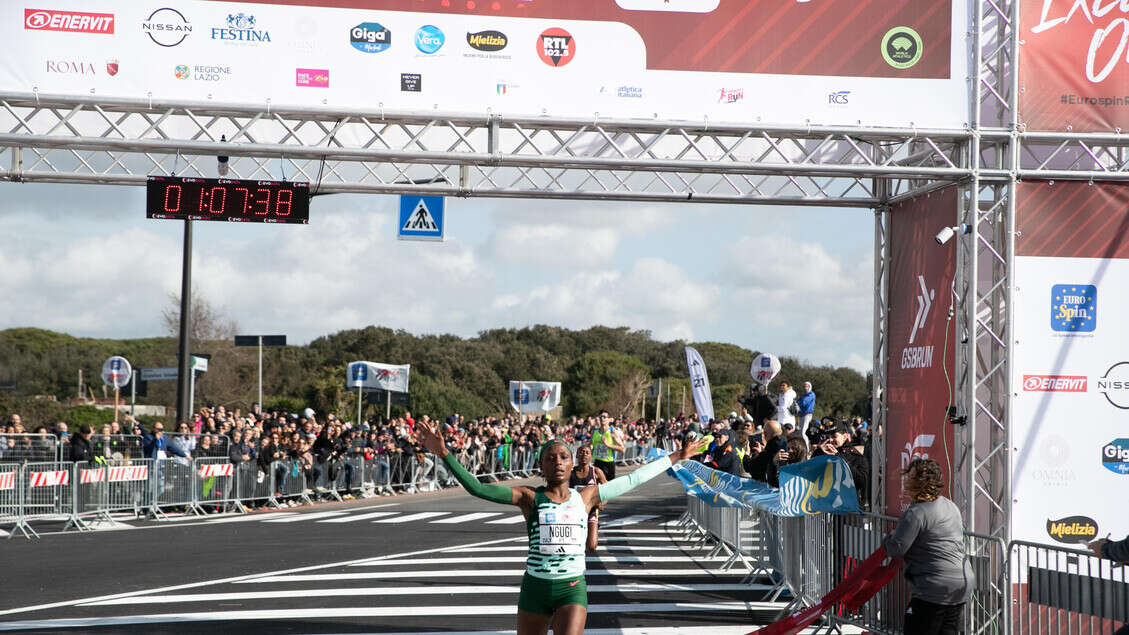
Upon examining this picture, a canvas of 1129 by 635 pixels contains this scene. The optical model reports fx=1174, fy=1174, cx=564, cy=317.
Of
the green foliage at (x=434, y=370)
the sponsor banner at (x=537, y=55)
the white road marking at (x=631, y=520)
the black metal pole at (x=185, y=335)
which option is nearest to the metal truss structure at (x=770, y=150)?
the sponsor banner at (x=537, y=55)

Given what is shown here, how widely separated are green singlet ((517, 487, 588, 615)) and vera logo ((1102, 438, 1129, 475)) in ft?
22.8

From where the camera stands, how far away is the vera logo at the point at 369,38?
12.0 meters

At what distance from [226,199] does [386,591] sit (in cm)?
476

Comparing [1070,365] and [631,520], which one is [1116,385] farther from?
[631,520]

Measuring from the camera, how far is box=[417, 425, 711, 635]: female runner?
698 cm

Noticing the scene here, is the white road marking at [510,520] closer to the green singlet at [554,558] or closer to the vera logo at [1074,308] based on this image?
the vera logo at [1074,308]

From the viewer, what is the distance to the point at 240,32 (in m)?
11.9

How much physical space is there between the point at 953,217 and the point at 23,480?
16497 mm

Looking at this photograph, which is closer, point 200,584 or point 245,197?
point 245,197

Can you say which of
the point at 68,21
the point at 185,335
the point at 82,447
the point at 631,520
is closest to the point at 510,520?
the point at 631,520

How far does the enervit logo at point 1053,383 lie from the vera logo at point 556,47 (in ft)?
18.6

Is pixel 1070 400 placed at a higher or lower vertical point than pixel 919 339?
lower

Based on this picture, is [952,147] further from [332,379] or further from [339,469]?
[332,379]

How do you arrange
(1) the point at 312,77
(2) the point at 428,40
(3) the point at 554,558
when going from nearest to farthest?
(3) the point at 554,558, (1) the point at 312,77, (2) the point at 428,40
